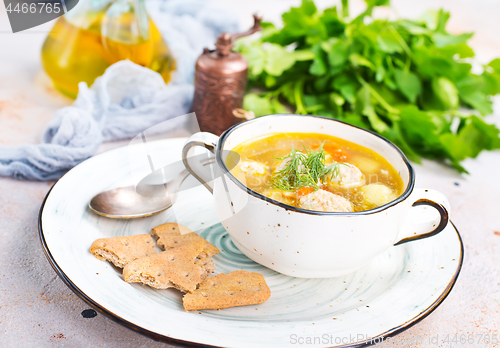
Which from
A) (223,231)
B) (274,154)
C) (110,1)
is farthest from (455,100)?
(110,1)

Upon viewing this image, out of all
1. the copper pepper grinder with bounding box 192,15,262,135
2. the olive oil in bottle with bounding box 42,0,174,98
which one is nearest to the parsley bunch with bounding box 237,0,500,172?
the copper pepper grinder with bounding box 192,15,262,135

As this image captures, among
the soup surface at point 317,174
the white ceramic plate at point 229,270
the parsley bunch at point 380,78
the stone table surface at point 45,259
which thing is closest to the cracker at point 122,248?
the white ceramic plate at point 229,270

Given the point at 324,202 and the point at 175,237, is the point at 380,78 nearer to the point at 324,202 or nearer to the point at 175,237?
the point at 324,202

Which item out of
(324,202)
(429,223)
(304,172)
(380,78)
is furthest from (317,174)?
(380,78)

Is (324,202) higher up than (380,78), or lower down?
higher up

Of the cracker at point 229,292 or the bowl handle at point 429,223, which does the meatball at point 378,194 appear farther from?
the cracker at point 229,292

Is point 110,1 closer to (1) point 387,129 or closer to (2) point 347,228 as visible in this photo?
(1) point 387,129
